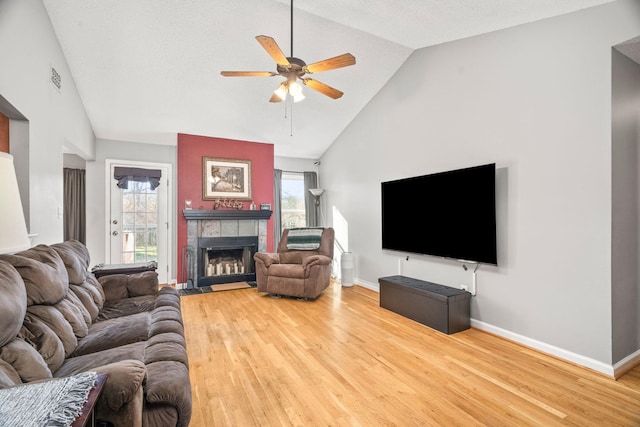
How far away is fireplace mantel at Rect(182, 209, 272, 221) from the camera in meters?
5.10

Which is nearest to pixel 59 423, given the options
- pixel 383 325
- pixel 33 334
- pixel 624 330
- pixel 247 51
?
pixel 33 334

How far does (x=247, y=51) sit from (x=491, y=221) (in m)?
3.38

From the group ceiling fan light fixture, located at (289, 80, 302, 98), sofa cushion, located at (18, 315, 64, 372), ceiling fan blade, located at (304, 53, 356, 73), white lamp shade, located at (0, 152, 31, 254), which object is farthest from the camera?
ceiling fan light fixture, located at (289, 80, 302, 98)

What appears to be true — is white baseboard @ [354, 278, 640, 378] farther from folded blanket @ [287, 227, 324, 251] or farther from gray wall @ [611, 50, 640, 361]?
folded blanket @ [287, 227, 324, 251]

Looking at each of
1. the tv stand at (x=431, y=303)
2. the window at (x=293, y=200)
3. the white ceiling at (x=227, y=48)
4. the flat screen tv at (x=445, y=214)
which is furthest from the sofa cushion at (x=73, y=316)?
the window at (x=293, y=200)

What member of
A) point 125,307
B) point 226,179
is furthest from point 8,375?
point 226,179

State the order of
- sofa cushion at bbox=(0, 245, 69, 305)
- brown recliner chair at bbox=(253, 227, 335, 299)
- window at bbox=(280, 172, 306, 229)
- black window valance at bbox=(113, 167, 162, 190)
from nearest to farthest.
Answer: sofa cushion at bbox=(0, 245, 69, 305)
brown recliner chair at bbox=(253, 227, 335, 299)
black window valance at bbox=(113, 167, 162, 190)
window at bbox=(280, 172, 306, 229)

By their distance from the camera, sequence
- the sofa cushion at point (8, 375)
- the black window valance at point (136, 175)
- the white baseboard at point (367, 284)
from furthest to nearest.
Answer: the black window valance at point (136, 175), the white baseboard at point (367, 284), the sofa cushion at point (8, 375)

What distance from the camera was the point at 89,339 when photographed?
1881 millimetres

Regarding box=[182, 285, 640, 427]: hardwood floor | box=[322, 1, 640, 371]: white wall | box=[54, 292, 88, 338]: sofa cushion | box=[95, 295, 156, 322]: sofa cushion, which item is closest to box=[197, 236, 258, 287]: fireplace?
box=[182, 285, 640, 427]: hardwood floor

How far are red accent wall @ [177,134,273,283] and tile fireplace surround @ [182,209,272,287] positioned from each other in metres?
0.15

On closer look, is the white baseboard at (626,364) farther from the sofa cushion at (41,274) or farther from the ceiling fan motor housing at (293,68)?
the sofa cushion at (41,274)

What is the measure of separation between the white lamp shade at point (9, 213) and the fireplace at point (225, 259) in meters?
3.92

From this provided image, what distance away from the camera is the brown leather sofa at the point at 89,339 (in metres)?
1.16
